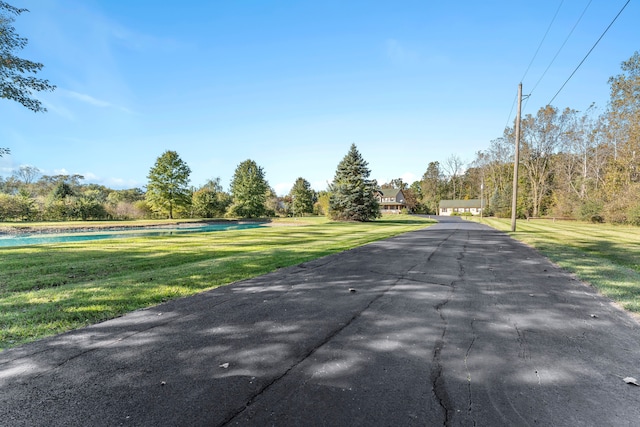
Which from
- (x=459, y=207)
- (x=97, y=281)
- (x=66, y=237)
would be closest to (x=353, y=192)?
(x=66, y=237)

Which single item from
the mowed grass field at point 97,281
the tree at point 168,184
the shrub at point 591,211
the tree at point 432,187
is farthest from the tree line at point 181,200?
the tree at point 432,187

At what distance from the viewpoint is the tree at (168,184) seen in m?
40.4

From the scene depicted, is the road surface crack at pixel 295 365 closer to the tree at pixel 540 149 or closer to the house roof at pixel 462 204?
the tree at pixel 540 149

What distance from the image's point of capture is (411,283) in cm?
586

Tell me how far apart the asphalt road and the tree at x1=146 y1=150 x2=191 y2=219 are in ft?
134

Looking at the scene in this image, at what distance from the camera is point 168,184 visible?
40969mm

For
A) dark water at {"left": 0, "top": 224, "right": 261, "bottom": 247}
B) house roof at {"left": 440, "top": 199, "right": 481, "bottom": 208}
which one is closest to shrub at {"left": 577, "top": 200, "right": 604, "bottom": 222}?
dark water at {"left": 0, "top": 224, "right": 261, "bottom": 247}

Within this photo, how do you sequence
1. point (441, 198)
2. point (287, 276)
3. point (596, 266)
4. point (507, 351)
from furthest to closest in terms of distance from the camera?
point (441, 198) → point (596, 266) → point (287, 276) → point (507, 351)

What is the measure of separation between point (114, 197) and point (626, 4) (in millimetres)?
60378

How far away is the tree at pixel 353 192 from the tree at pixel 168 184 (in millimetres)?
22148

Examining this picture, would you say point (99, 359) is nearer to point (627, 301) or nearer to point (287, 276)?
point (287, 276)

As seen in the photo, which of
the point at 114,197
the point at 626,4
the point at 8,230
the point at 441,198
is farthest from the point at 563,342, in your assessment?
the point at 441,198

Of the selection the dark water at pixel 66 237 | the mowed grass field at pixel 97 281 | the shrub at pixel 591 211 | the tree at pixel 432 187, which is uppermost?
the tree at pixel 432 187

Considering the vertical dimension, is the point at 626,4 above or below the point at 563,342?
above
